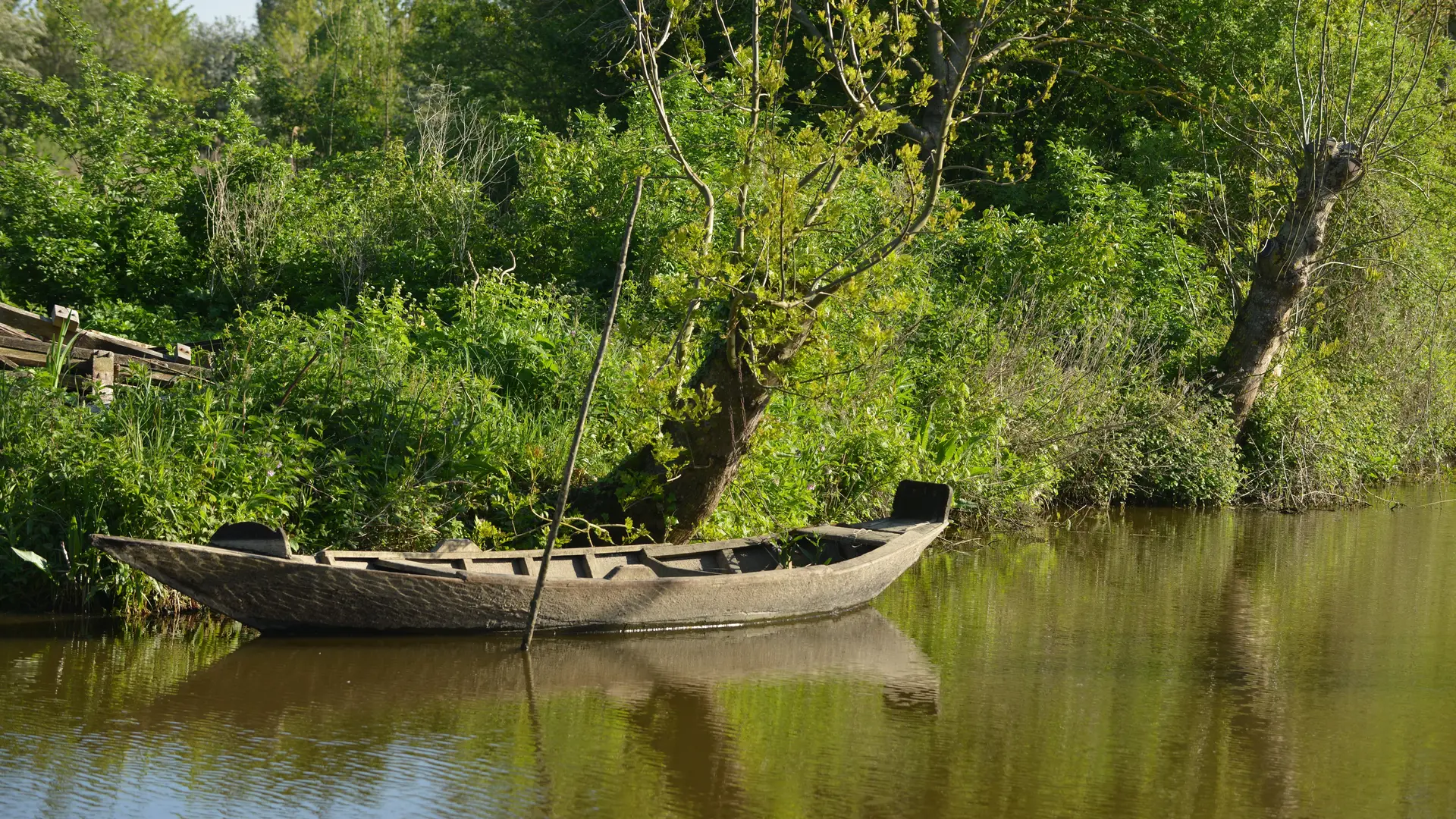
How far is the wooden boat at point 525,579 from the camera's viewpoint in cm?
863

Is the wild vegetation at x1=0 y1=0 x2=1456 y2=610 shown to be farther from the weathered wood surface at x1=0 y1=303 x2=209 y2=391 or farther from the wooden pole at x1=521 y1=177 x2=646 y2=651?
the wooden pole at x1=521 y1=177 x2=646 y2=651

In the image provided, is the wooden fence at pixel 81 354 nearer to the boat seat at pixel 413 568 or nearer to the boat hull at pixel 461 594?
the boat hull at pixel 461 594

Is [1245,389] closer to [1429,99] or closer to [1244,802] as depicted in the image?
[1429,99]

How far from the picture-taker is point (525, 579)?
9297mm

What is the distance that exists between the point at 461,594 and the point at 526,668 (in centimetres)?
75

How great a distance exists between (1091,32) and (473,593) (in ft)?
64.5

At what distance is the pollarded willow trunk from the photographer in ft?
57.3

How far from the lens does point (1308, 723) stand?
7.82m

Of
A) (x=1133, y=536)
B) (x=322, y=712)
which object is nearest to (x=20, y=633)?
(x=322, y=712)

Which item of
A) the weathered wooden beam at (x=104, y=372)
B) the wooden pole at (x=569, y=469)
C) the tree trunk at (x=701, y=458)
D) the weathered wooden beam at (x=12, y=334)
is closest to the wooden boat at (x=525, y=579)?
the wooden pole at (x=569, y=469)

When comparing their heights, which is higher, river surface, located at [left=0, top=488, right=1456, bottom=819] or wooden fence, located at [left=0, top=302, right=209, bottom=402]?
wooden fence, located at [left=0, top=302, right=209, bottom=402]

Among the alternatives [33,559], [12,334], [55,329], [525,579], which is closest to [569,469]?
[525,579]

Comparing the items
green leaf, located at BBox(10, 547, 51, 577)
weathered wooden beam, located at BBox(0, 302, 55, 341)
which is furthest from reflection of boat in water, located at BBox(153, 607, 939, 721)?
weathered wooden beam, located at BBox(0, 302, 55, 341)

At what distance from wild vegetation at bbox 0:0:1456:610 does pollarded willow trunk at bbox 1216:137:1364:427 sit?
0.18 ft
